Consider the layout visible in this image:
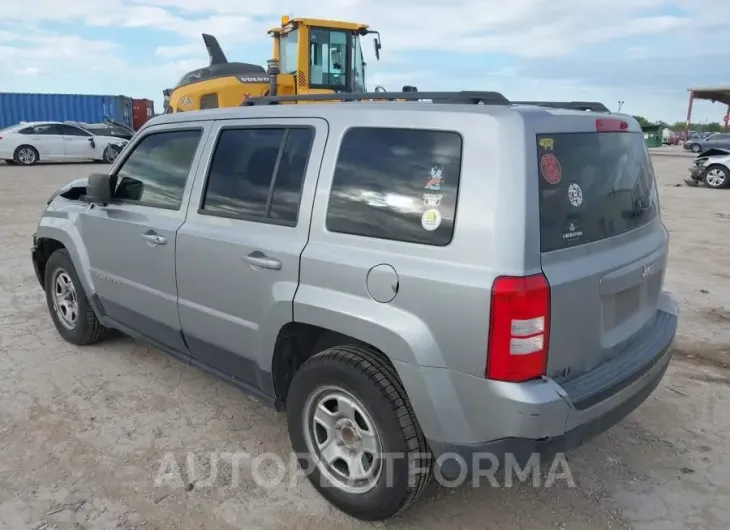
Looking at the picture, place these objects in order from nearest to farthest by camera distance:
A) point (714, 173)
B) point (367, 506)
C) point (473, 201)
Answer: point (473, 201) < point (367, 506) < point (714, 173)

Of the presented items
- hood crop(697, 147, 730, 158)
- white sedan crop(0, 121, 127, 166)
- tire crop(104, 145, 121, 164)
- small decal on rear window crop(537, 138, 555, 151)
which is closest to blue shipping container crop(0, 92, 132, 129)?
white sedan crop(0, 121, 127, 166)

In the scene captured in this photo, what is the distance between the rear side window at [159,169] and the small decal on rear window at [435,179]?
64.3 inches

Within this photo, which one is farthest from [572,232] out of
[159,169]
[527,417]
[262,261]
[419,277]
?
[159,169]

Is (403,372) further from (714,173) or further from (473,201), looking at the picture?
(714,173)

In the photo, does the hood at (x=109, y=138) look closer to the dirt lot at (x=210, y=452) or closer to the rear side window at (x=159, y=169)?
the dirt lot at (x=210, y=452)

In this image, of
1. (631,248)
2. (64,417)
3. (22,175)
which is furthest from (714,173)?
(22,175)

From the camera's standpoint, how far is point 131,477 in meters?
2.98

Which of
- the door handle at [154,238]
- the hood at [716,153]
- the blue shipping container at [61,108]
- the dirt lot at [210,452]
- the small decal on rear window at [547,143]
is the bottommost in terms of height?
A: the dirt lot at [210,452]

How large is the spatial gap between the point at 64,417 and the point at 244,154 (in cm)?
191

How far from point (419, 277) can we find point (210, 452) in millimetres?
1679

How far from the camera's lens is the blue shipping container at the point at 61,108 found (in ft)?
88.3

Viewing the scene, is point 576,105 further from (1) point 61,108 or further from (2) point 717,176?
(1) point 61,108

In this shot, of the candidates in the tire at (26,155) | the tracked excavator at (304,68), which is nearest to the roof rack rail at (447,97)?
the tracked excavator at (304,68)

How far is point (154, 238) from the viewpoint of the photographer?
3500mm
